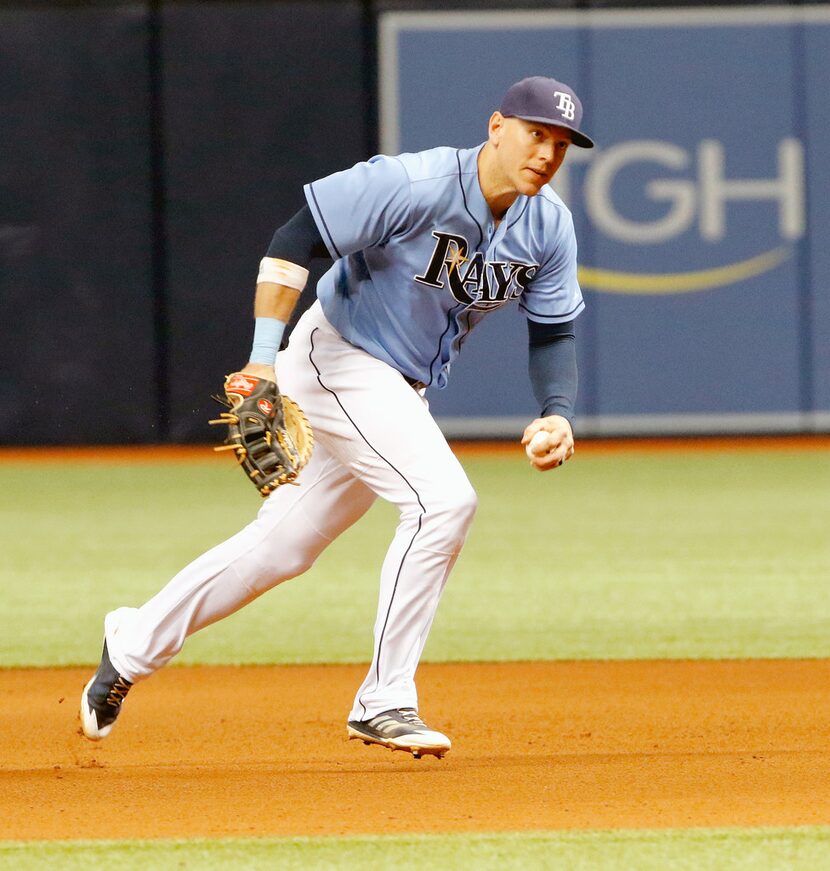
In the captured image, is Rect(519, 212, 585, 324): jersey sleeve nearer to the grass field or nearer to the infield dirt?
the infield dirt

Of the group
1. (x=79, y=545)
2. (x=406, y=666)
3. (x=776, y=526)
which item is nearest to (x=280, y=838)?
(x=406, y=666)

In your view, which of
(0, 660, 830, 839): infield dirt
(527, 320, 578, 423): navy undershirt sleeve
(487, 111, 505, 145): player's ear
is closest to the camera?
(0, 660, 830, 839): infield dirt

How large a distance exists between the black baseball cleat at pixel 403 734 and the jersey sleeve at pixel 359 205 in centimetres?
111

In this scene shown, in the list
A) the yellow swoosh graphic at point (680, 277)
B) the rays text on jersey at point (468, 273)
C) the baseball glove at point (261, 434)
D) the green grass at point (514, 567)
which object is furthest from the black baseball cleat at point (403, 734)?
the yellow swoosh graphic at point (680, 277)

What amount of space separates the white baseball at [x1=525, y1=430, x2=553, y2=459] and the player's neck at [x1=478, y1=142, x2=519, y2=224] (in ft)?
1.86

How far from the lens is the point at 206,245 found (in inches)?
544

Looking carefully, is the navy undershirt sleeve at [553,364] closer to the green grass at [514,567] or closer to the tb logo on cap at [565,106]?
the tb logo on cap at [565,106]

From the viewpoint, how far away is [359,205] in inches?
158

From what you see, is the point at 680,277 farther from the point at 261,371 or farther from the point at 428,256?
the point at 261,371

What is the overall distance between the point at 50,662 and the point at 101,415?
26.6 feet

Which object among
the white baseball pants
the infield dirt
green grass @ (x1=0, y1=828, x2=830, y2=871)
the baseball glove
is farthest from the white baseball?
green grass @ (x1=0, y1=828, x2=830, y2=871)

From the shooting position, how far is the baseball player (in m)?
4.05

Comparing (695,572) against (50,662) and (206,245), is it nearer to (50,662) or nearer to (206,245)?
(50,662)

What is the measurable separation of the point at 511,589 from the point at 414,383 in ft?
10.1
